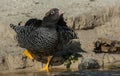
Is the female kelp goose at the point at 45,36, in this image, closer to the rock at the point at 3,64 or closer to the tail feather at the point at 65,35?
the tail feather at the point at 65,35

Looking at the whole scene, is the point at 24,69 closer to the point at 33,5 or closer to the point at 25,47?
the point at 25,47

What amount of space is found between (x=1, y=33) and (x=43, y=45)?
1533mm

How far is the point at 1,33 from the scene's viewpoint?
1141 centimetres

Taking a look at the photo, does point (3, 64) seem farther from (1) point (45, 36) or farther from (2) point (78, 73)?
(2) point (78, 73)

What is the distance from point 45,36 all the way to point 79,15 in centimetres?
228

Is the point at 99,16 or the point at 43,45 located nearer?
the point at 43,45

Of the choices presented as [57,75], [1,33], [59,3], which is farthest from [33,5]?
[57,75]

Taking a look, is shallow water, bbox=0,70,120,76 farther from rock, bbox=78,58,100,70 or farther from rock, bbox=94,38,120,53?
rock, bbox=94,38,120,53

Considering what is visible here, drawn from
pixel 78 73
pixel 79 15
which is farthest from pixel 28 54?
pixel 79 15

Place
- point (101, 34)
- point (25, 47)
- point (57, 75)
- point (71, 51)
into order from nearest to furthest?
1. point (57, 75)
2. point (25, 47)
3. point (71, 51)
4. point (101, 34)

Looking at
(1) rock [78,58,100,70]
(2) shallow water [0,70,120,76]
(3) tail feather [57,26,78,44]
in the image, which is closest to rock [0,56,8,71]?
(2) shallow water [0,70,120,76]

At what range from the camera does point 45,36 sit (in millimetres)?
10305

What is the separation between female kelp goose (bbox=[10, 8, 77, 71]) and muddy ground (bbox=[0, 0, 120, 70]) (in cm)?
68

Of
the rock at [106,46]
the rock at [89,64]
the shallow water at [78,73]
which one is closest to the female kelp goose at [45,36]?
the shallow water at [78,73]
